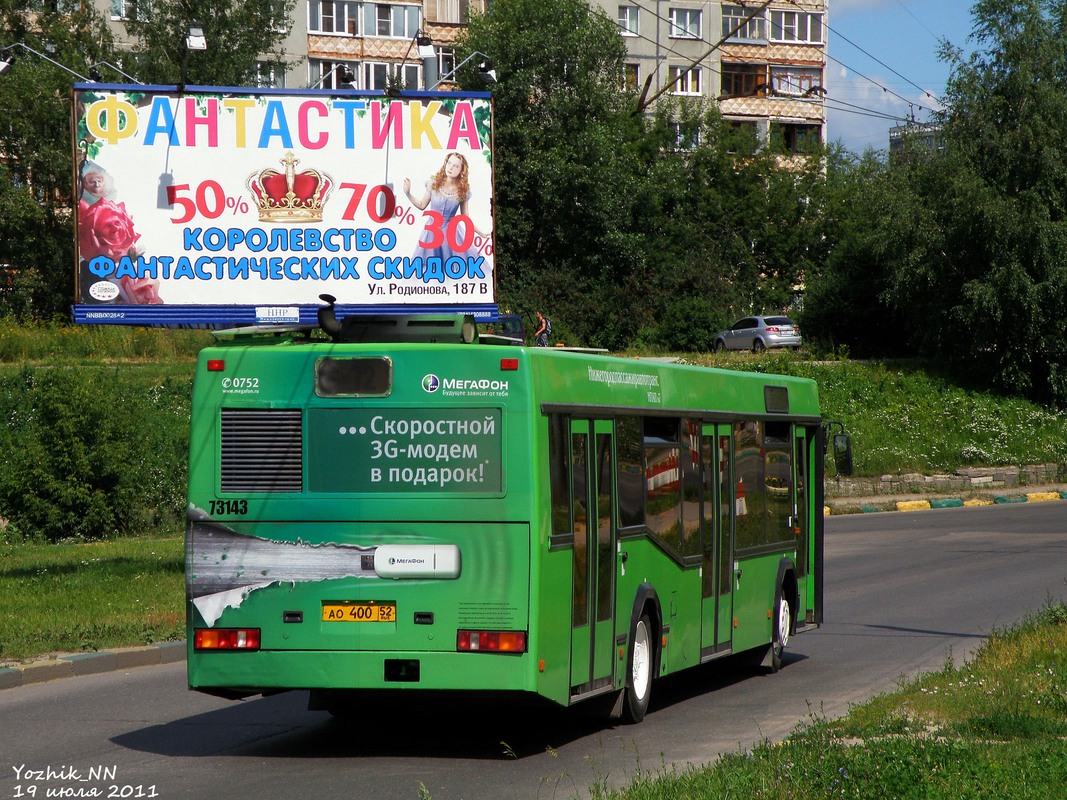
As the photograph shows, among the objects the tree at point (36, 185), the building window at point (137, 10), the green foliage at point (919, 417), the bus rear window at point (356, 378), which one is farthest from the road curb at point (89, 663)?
the building window at point (137, 10)

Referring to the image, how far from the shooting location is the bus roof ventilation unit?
381 inches

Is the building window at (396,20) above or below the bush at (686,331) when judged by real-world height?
above

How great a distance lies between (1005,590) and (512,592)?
12356 millimetres

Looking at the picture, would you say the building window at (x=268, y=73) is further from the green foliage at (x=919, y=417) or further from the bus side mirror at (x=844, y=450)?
the bus side mirror at (x=844, y=450)

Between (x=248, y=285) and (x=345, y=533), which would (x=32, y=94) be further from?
(x=345, y=533)

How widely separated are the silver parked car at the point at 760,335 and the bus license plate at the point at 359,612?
41328mm

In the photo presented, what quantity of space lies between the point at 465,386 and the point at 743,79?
237 feet

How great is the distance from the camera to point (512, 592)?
335 inches

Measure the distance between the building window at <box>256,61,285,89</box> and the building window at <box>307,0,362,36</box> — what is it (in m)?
4.49

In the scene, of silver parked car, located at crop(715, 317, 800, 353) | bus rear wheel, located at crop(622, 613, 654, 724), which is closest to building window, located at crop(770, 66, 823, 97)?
silver parked car, located at crop(715, 317, 800, 353)

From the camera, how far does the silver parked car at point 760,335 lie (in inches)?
1962

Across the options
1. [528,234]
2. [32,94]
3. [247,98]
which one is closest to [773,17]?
[528,234]

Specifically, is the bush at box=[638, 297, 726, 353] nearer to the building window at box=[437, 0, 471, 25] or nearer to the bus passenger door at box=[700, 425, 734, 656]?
the building window at box=[437, 0, 471, 25]

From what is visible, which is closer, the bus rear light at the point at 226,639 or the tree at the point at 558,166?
the bus rear light at the point at 226,639
